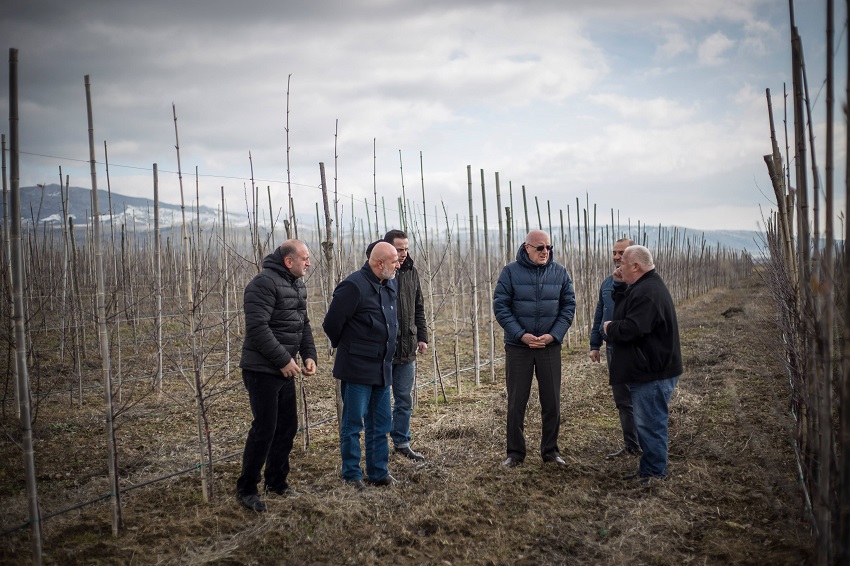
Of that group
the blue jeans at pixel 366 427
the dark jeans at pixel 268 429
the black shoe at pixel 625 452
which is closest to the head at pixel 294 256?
the dark jeans at pixel 268 429

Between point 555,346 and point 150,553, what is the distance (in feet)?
10.1

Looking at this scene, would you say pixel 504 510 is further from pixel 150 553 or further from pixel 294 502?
pixel 150 553

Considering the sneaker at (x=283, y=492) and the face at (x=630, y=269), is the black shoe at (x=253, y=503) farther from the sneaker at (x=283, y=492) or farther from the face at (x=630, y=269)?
the face at (x=630, y=269)

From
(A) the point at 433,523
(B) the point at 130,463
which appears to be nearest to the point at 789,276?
(A) the point at 433,523

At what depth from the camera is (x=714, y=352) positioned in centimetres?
944

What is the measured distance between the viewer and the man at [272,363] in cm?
347

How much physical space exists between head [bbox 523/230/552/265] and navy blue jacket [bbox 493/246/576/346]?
5 cm

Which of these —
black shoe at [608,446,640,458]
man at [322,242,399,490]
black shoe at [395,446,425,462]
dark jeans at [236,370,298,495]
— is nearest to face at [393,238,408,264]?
man at [322,242,399,490]

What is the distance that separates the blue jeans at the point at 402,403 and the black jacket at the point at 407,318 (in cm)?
10

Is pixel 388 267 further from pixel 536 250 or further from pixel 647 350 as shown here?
pixel 647 350

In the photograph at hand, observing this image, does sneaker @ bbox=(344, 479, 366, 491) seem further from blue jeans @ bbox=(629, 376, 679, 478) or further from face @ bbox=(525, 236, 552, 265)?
face @ bbox=(525, 236, 552, 265)

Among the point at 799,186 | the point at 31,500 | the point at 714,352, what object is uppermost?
the point at 799,186

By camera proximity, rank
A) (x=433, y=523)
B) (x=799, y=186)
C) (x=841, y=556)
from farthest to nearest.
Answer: (x=433, y=523) → (x=799, y=186) → (x=841, y=556)

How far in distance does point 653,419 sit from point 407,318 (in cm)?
207
